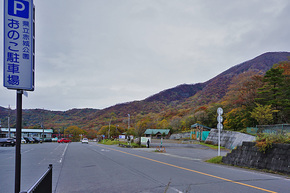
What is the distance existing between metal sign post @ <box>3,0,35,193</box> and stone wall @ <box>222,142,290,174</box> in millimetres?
11620

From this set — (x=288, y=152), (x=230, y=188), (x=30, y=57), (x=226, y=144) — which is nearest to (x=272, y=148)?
(x=288, y=152)

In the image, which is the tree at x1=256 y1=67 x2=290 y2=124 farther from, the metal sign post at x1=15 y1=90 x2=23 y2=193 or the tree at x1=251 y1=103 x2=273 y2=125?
the metal sign post at x1=15 y1=90 x2=23 y2=193

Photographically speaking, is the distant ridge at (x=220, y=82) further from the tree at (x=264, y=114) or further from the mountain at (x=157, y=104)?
the tree at (x=264, y=114)

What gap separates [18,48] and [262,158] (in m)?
12.9

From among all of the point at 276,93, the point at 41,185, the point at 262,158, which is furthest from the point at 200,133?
the point at 41,185

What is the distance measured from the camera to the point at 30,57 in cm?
380

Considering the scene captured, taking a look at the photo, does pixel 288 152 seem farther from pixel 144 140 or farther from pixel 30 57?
pixel 144 140

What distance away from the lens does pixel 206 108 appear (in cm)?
6316

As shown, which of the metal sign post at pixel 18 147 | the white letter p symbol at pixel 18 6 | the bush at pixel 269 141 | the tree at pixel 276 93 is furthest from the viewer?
the tree at pixel 276 93

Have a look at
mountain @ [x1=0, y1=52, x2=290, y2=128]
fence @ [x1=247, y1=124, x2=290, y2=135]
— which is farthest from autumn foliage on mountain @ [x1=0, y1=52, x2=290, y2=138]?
fence @ [x1=247, y1=124, x2=290, y2=135]

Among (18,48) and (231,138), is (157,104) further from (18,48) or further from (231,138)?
(18,48)

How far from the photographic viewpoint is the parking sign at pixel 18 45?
3.62 metres

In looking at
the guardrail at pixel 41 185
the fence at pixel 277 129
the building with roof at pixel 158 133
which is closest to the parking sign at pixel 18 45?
the guardrail at pixel 41 185

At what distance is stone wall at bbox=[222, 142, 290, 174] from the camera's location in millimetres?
11198
